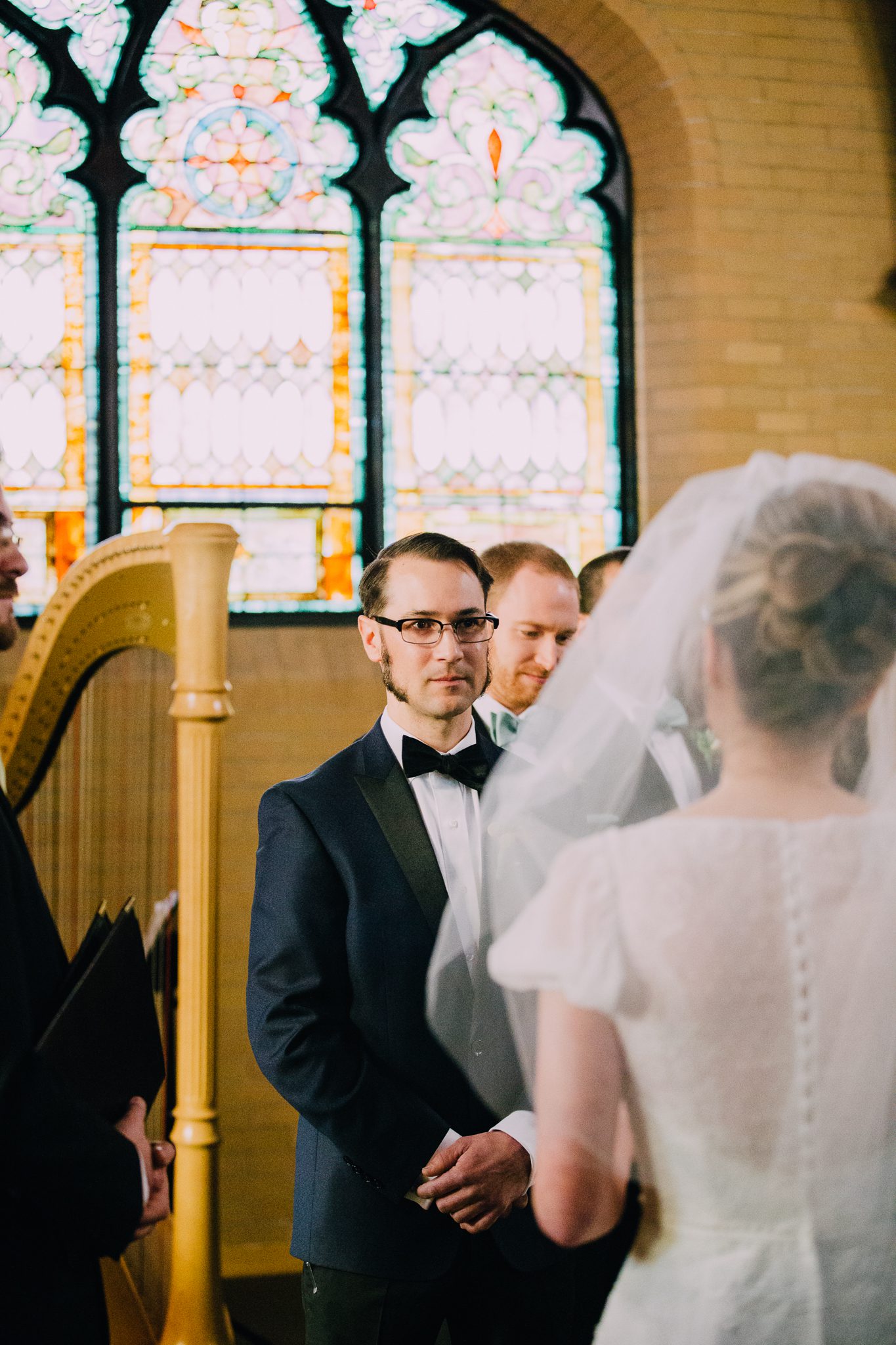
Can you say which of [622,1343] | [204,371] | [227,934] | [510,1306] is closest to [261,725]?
[227,934]

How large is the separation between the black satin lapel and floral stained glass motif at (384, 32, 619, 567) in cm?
263

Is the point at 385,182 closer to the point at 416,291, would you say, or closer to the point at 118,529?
the point at 416,291

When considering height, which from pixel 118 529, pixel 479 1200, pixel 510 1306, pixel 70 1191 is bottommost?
pixel 510 1306

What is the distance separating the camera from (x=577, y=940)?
1118mm

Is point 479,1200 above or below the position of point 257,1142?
above

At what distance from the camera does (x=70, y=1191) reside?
1.39 metres

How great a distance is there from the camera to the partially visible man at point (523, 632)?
9.23ft

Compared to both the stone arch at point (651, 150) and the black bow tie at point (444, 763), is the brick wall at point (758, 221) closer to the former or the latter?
the stone arch at point (651, 150)

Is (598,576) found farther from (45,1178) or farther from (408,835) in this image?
(45,1178)

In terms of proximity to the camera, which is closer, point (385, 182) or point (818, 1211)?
point (818, 1211)

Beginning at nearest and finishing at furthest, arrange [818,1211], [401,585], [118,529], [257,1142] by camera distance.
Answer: [818,1211], [401,585], [257,1142], [118,529]

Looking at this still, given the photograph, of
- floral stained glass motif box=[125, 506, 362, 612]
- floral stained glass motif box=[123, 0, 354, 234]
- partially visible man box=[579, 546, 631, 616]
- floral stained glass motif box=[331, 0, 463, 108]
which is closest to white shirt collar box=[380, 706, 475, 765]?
partially visible man box=[579, 546, 631, 616]

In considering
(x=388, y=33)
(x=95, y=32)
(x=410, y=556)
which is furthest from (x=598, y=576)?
(x=95, y=32)

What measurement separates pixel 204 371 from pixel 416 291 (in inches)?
33.1
